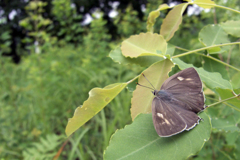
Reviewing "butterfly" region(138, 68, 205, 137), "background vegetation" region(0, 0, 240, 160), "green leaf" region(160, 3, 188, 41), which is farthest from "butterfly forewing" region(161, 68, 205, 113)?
"background vegetation" region(0, 0, 240, 160)

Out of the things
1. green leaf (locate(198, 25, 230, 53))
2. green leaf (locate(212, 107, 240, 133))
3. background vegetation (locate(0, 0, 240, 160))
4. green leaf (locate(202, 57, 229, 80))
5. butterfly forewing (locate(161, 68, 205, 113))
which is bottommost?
background vegetation (locate(0, 0, 240, 160))

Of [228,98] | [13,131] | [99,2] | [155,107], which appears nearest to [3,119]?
[13,131]

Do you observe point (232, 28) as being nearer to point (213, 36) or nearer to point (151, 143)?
point (213, 36)

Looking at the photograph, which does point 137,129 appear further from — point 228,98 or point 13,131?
point 13,131

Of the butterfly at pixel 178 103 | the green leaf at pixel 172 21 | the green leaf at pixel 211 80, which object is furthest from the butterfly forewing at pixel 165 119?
the green leaf at pixel 172 21

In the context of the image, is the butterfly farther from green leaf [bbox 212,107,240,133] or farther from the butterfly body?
green leaf [bbox 212,107,240,133]

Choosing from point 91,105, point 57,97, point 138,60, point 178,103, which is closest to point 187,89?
point 178,103

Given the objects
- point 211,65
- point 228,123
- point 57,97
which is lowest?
point 57,97
